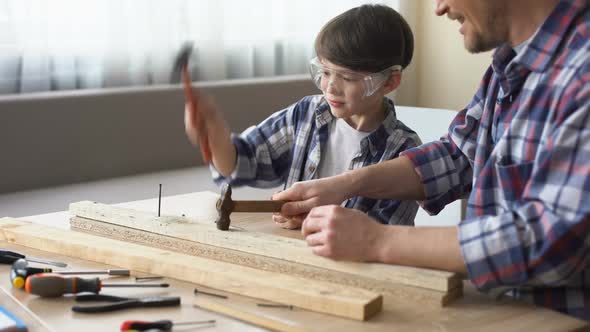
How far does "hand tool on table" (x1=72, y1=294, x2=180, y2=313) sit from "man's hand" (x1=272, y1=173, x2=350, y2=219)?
0.53 meters

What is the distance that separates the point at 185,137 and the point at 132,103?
32cm

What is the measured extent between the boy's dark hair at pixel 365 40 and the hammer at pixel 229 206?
547mm

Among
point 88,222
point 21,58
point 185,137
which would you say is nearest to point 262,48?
point 185,137

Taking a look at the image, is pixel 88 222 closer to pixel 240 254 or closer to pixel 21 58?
pixel 240 254

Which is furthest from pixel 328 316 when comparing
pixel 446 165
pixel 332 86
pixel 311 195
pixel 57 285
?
pixel 332 86

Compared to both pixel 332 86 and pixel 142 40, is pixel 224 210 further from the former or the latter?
pixel 142 40

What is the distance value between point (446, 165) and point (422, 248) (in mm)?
516

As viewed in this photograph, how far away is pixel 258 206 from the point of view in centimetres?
165

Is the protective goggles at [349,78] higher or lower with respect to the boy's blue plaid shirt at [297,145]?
higher

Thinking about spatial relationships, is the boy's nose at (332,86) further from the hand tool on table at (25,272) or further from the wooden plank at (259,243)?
the hand tool on table at (25,272)

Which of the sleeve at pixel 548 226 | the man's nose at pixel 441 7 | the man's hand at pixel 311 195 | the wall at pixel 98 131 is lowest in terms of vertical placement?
the wall at pixel 98 131

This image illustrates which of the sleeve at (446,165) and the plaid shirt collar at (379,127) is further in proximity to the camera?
the plaid shirt collar at (379,127)

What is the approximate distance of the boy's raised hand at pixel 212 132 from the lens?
1790mm

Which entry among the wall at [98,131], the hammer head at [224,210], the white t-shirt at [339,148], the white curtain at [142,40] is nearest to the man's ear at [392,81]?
the white t-shirt at [339,148]
